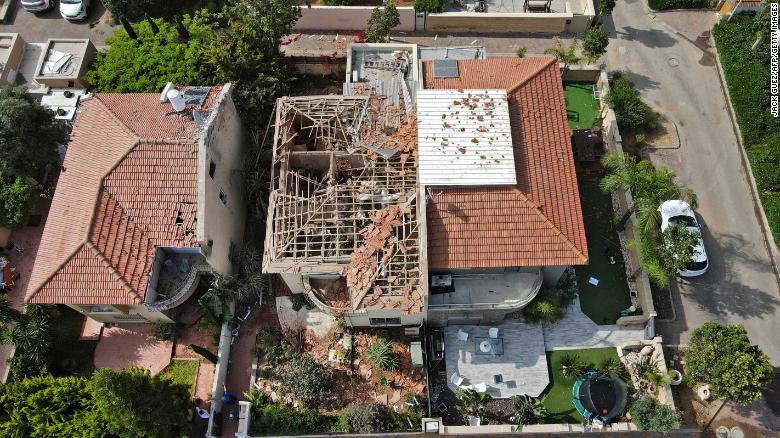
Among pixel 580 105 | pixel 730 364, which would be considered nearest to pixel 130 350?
pixel 730 364

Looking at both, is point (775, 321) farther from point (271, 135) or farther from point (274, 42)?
point (274, 42)

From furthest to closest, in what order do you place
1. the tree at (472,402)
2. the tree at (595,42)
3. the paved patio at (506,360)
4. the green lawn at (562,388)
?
the tree at (595,42)
the paved patio at (506,360)
the green lawn at (562,388)
the tree at (472,402)

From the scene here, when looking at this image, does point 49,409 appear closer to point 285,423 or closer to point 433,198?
point 285,423

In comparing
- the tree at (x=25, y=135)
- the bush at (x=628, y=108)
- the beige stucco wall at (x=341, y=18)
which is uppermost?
the beige stucco wall at (x=341, y=18)

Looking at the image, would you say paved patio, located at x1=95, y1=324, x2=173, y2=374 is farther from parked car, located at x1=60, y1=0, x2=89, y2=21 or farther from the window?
parked car, located at x1=60, y1=0, x2=89, y2=21

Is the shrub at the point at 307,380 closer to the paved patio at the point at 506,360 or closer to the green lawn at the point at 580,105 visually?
the paved patio at the point at 506,360

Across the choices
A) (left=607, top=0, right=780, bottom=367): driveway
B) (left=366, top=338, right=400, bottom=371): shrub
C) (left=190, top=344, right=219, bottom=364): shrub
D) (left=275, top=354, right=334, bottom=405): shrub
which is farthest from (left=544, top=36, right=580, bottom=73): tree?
(left=190, top=344, right=219, bottom=364): shrub

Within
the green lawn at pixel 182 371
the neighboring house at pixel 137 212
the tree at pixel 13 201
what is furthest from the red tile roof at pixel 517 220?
the tree at pixel 13 201
